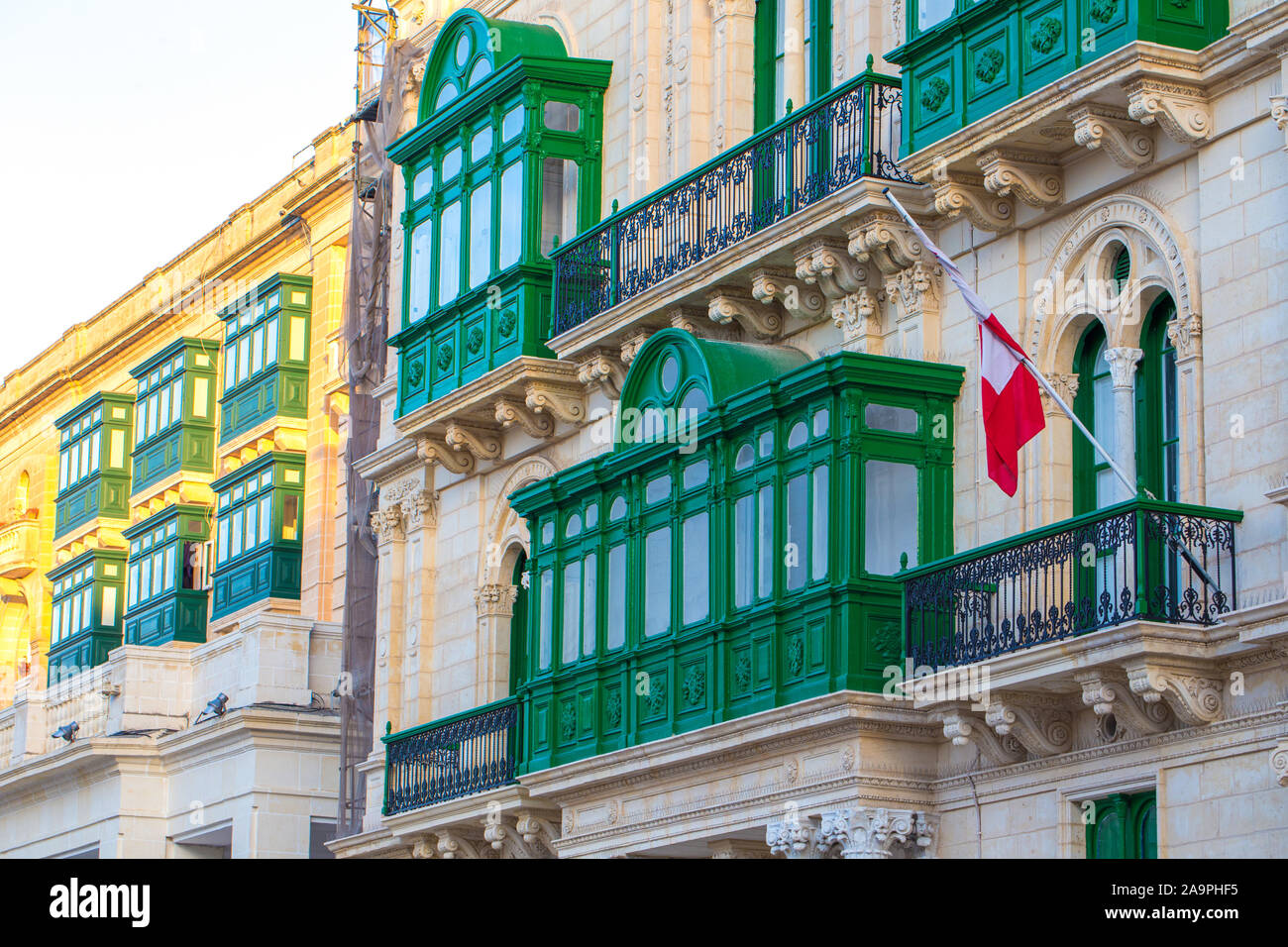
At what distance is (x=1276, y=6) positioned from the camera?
18.3 m

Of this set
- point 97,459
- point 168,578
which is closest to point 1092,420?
point 168,578

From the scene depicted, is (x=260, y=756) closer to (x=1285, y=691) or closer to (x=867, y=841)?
(x=867, y=841)

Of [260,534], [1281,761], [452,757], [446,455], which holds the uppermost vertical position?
[260,534]

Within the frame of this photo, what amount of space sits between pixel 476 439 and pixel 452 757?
3499 mm

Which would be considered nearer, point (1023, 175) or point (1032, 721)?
point (1032, 721)

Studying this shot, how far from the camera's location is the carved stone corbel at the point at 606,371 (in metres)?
25.9

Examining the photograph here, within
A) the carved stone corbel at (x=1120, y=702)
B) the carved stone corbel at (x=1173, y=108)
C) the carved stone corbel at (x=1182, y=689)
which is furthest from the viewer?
the carved stone corbel at (x=1173, y=108)

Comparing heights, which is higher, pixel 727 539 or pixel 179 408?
pixel 179 408

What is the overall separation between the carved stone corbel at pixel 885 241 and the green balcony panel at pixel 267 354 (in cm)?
1834

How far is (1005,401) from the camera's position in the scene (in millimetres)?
19797

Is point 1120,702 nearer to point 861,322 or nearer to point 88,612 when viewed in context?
point 861,322

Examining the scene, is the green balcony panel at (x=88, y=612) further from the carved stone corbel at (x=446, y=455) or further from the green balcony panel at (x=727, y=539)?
the green balcony panel at (x=727, y=539)

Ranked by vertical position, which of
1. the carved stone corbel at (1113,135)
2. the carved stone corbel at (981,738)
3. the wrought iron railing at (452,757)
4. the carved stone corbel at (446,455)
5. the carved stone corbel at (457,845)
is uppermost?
the carved stone corbel at (1113,135)

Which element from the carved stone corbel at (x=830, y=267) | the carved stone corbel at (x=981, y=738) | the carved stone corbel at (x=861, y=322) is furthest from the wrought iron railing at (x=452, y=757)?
the carved stone corbel at (x=981, y=738)
